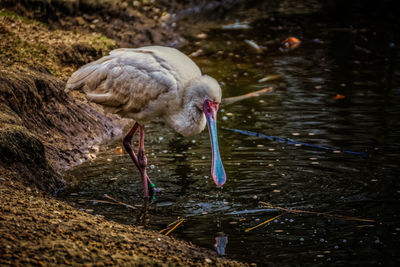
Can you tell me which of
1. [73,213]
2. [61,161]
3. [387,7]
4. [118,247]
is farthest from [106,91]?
[387,7]

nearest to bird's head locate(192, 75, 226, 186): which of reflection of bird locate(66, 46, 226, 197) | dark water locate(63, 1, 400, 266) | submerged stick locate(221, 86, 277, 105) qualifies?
reflection of bird locate(66, 46, 226, 197)

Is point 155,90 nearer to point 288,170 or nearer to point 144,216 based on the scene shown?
point 144,216

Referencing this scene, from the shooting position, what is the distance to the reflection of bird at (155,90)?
5.57 m

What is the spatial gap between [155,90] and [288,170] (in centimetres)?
186

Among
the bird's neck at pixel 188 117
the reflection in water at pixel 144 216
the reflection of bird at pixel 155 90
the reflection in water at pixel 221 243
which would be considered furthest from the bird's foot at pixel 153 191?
the reflection in water at pixel 221 243

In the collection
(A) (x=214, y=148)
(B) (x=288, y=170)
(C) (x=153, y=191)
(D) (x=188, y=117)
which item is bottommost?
(B) (x=288, y=170)

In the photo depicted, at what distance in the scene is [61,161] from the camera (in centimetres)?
679

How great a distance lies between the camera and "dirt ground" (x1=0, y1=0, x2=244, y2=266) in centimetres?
397

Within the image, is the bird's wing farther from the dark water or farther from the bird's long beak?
the dark water

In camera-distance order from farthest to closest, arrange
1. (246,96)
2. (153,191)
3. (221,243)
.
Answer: (246,96) → (153,191) → (221,243)

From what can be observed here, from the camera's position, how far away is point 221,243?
493cm

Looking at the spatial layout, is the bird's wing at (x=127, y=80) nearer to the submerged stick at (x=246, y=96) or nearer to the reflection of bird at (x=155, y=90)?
the reflection of bird at (x=155, y=90)

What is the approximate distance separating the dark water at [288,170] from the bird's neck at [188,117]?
0.73 m

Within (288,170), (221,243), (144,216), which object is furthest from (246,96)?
(221,243)
